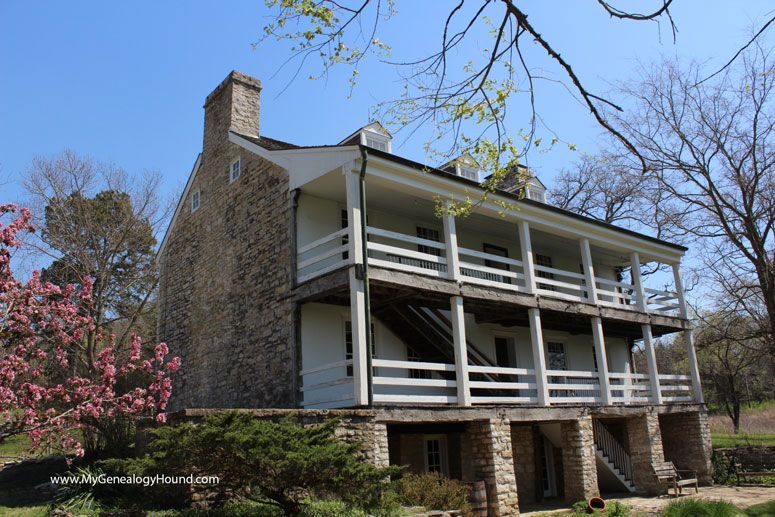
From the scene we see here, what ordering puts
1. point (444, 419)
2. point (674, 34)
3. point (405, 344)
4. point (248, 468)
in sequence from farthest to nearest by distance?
point (405, 344) → point (444, 419) → point (248, 468) → point (674, 34)

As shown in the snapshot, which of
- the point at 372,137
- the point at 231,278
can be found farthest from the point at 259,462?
the point at 372,137

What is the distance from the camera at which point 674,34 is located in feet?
18.7

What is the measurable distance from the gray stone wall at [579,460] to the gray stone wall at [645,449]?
8.59 ft

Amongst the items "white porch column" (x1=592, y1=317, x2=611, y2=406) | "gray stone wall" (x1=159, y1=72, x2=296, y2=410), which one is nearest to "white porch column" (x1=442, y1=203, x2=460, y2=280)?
"gray stone wall" (x1=159, y1=72, x2=296, y2=410)

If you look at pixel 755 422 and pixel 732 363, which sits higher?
pixel 732 363

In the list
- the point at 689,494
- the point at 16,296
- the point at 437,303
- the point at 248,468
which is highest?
the point at 437,303

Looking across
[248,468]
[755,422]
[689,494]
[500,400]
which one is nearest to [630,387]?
[689,494]

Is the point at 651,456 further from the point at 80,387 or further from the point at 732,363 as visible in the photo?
the point at 732,363

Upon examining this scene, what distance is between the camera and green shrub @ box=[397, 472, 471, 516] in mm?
10164

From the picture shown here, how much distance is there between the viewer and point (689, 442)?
18.1 meters

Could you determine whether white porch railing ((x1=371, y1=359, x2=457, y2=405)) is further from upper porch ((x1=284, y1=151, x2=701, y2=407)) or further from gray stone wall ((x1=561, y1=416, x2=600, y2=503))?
gray stone wall ((x1=561, y1=416, x2=600, y2=503))

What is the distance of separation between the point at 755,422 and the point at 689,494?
24308 mm

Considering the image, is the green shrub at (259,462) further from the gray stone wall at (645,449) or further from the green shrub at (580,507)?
the gray stone wall at (645,449)

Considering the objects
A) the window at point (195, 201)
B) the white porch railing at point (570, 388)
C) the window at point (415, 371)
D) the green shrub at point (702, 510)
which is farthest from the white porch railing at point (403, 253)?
the window at point (195, 201)
